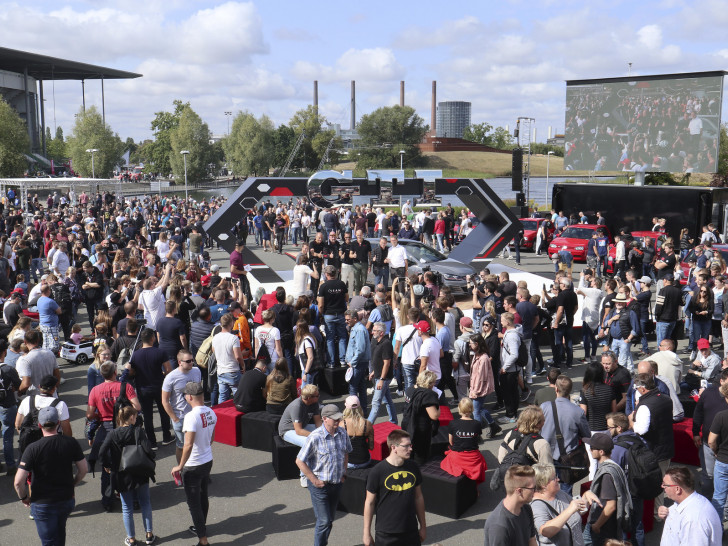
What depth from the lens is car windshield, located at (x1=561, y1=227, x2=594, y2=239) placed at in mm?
22656

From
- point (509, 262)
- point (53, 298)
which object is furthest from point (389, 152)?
point (53, 298)

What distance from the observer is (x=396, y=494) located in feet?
16.3

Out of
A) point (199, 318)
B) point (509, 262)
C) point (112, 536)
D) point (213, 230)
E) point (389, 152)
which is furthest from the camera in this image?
point (389, 152)

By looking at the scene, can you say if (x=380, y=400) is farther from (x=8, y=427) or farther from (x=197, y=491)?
(x=8, y=427)

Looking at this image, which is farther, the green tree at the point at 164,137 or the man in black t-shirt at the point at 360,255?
the green tree at the point at 164,137

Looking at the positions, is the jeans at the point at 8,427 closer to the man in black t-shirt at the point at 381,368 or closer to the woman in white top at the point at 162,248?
the man in black t-shirt at the point at 381,368

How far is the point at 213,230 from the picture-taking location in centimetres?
1580

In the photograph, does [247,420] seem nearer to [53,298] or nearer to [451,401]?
[451,401]

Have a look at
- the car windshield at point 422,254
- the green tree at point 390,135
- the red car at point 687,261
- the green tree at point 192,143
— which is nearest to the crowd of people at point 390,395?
the red car at point 687,261

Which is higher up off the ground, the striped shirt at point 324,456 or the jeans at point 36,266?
the jeans at point 36,266

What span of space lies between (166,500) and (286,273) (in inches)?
410

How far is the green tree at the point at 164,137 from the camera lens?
266 ft

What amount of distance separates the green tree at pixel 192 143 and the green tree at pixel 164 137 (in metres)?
8.10

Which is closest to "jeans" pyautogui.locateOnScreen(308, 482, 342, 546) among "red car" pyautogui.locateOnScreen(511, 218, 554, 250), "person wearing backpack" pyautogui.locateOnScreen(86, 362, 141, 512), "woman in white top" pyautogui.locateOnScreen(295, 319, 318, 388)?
"person wearing backpack" pyautogui.locateOnScreen(86, 362, 141, 512)
